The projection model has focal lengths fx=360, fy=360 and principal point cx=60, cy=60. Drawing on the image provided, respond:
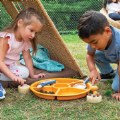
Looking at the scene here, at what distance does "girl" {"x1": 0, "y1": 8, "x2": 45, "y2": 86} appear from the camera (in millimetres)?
2586

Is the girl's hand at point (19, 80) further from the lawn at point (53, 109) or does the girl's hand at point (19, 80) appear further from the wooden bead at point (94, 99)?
the wooden bead at point (94, 99)

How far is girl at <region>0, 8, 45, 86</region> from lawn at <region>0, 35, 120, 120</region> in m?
0.20

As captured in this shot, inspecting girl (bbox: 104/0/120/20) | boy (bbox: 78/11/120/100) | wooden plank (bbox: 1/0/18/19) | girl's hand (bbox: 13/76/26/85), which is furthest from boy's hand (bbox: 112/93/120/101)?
girl (bbox: 104/0/120/20)

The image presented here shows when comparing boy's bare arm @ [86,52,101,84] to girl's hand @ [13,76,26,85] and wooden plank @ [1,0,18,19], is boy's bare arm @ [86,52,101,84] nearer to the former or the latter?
girl's hand @ [13,76,26,85]

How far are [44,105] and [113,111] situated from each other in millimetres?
432

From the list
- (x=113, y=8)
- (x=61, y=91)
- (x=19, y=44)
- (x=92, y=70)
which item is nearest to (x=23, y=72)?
(x=19, y=44)

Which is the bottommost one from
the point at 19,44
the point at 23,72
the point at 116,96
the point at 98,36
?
the point at 116,96

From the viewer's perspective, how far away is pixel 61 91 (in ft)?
7.97

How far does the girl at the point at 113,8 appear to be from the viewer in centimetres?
411

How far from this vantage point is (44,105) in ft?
7.42

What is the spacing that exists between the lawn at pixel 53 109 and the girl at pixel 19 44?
0.65 ft

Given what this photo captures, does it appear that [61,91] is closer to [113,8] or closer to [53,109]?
[53,109]

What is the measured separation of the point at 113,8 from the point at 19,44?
181cm

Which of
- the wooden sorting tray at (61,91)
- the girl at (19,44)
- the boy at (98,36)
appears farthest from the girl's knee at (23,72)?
the boy at (98,36)
